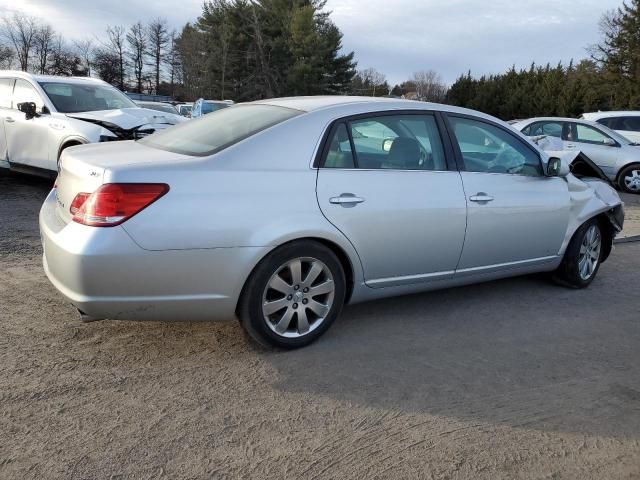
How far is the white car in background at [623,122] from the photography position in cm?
1314

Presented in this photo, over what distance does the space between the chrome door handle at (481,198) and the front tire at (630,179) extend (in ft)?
30.3

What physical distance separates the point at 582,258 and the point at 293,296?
2.93 metres

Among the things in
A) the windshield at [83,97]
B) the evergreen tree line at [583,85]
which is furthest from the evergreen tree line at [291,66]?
the windshield at [83,97]

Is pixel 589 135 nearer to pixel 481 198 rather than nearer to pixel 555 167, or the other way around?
pixel 555 167

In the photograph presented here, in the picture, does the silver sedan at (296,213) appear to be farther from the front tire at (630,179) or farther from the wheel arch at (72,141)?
the front tire at (630,179)

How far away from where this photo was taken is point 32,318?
363 centimetres

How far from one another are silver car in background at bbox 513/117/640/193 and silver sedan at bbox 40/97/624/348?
8.15 meters

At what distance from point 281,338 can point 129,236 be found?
109 centimetres

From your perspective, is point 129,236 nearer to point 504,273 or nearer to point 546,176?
point 504,273

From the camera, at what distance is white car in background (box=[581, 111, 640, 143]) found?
13141 millimetres

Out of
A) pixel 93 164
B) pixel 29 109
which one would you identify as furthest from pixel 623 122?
pixel 93 164

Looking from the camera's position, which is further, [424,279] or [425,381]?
[424,279]

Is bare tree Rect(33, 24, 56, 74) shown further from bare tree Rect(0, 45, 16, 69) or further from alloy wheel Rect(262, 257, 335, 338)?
alloy wheel Rect(262, 257, 335, 338)

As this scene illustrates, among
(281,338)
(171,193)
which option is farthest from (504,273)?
(171,193)
